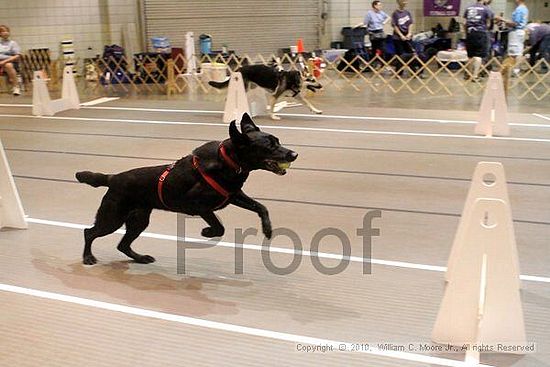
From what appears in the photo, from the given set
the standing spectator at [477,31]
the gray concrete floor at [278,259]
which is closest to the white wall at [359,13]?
the standing spectator at [477,31]

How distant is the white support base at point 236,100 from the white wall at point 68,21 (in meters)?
7.28

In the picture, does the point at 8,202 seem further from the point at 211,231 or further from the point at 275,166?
the point at 275,166

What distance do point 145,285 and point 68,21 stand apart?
39.2 ft

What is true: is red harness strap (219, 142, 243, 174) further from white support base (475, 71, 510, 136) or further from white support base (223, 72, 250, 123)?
white support base (223, 72, 250, 123)

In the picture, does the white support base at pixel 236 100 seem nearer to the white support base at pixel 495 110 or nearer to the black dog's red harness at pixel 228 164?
the white support base at pixel 495 110

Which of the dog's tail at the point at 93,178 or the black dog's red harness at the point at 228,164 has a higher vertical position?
the black dog's red harness at the point at 228,164


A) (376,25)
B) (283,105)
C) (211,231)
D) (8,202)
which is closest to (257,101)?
(283,105)

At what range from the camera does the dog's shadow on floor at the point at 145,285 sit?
9.84 feet

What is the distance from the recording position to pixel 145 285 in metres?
3.23

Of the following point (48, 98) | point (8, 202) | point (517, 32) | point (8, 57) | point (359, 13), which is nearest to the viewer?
point (8, 202)

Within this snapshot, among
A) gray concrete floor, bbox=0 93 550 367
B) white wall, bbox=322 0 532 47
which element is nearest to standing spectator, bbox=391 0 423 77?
white wall, bbox=322 0 532 47

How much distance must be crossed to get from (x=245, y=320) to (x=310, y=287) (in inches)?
18.7

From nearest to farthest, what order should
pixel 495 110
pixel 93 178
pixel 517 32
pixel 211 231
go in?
pixel 211 231 < pixel 93 178 < pixel 495 110 < pixel 517 32

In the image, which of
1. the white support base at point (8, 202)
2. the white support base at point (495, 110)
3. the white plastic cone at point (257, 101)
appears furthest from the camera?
the white plastic cone at point (257, 101)
